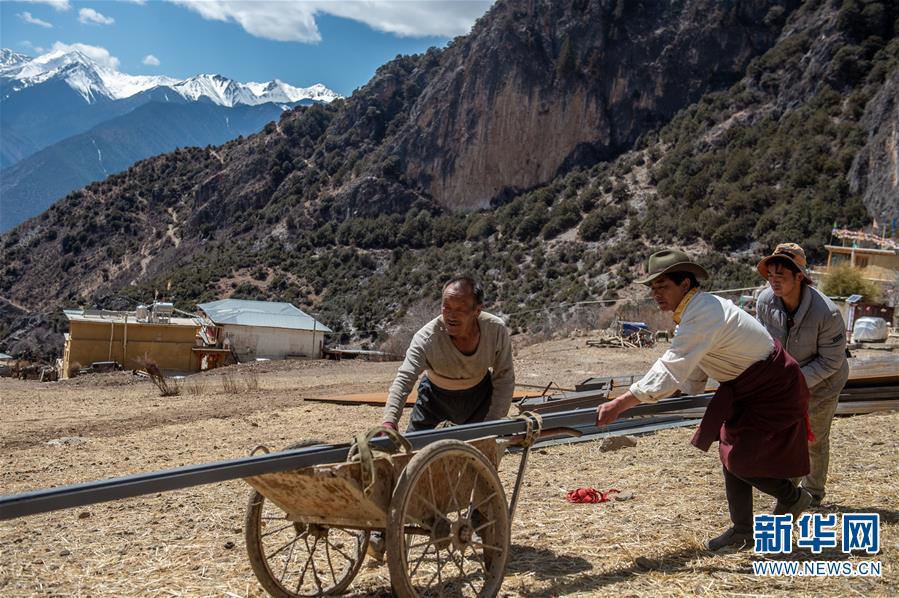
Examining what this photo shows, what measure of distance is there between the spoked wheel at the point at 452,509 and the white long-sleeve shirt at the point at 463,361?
103 cm

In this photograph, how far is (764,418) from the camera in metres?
4.38

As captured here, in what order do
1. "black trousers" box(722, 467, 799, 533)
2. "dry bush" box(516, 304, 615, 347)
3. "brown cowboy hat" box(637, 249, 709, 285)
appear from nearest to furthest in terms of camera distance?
1. "brown cowboy hat" box(637, 249, 709, 285)
2. "black trousers" box(722, 467, 799, 533)
3. "dry bush" box(516, 304, 615, 347)

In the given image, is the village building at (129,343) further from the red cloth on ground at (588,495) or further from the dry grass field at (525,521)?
the red cloth on ground at (588,495)

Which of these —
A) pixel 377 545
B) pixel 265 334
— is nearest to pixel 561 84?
pixel 265 334

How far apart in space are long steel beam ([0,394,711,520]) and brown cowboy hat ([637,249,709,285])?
1.02m

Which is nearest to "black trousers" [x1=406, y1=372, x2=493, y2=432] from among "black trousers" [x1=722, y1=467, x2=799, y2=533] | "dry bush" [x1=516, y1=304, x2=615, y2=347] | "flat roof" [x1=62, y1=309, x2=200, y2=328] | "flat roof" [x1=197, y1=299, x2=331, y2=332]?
"black trousers" [x1=722, y1=467, x2=799, y2=533]

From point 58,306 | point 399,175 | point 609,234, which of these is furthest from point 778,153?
point 58,306

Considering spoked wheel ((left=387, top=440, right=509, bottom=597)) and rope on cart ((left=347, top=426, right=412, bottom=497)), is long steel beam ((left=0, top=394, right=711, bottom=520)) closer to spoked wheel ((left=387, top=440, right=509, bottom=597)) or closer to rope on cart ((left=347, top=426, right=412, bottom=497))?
rope on cart ((left=347, top=426, right=412, bottom=497))

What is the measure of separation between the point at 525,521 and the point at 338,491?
2.16m

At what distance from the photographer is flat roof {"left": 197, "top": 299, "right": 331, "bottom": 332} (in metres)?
38.4

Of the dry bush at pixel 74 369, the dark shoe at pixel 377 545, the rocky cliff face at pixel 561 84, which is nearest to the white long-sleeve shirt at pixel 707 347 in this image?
the dark shoe at pixel 377 545

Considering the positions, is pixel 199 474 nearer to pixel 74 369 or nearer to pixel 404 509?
pixel 404 509

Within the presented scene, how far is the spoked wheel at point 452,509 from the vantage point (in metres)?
3.58

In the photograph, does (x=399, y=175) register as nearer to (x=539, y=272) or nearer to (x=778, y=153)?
(x=539, y=272)
